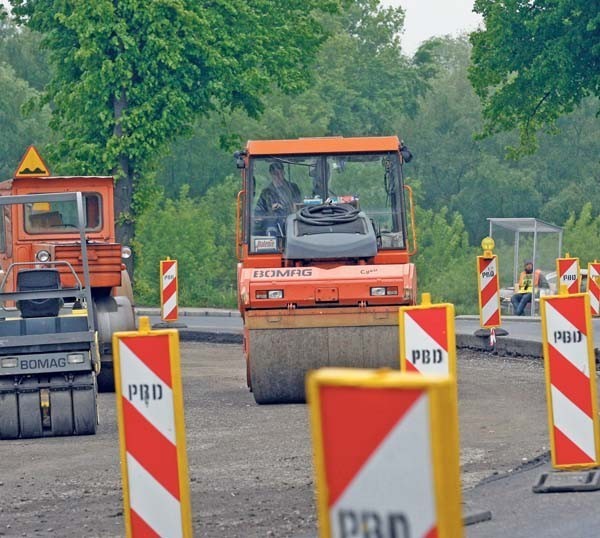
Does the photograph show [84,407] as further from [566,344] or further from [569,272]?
[569,272]

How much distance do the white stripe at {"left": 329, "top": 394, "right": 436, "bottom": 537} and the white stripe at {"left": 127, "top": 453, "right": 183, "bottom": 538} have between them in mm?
3646

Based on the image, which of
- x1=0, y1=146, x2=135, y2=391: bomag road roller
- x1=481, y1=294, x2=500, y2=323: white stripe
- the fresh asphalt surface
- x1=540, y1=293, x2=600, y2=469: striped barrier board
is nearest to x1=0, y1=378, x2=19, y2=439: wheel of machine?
x1=0, y1=146, x2=135, y2=391: bomag road roller

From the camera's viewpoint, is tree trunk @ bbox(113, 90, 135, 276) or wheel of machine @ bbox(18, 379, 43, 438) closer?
wheel of machine @ bbox(18, 379, 43, 438)

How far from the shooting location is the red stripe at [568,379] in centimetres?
1085

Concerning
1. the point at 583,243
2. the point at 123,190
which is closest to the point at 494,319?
the point at 123,190

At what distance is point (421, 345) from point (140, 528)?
9.16 feet

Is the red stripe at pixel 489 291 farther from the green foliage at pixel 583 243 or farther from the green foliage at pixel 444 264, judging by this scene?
the green foliage at pixel 583 243

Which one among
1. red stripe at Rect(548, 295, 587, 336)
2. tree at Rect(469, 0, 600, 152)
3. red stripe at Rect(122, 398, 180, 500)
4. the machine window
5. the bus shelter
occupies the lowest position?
the bus shelter

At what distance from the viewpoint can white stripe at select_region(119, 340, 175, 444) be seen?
25.8 feet

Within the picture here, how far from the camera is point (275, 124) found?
71500 millimetres

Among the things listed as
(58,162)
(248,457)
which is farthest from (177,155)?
(248,457)

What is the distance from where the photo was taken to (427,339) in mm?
10031

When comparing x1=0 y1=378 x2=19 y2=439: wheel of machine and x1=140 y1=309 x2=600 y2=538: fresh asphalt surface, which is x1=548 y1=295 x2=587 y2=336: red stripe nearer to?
x1=140 y1=309 x2=600 y2=538: fresh asphalt surface

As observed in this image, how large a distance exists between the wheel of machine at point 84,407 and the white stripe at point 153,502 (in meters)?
7.22
